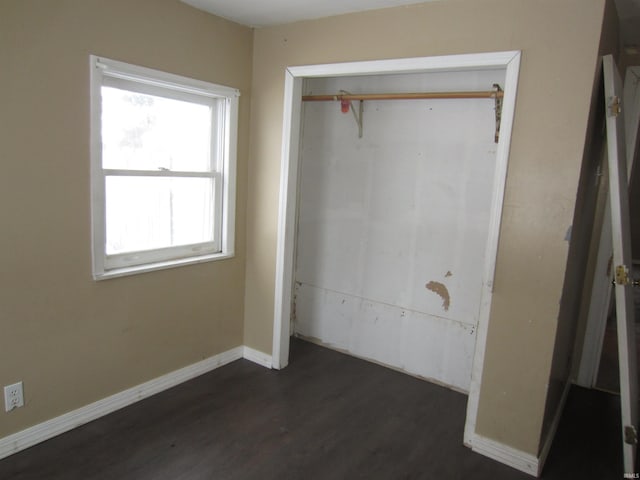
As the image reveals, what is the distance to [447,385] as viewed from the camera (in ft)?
10.6

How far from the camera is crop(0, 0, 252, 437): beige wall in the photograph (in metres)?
2.06

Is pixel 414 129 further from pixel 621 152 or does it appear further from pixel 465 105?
pixel 621 152

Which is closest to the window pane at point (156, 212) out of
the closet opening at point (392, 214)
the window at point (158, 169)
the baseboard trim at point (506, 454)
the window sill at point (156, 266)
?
the window at point (158, 169)

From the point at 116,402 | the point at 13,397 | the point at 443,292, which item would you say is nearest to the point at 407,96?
the point at 443,292

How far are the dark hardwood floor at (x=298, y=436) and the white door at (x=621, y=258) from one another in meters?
0.47

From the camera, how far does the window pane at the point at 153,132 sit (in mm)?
2492

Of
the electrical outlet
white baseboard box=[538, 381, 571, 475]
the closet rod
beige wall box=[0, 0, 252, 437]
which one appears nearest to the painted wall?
the closet rod

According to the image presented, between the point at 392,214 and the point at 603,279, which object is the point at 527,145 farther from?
the point at 603,279

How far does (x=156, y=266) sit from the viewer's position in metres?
2.79

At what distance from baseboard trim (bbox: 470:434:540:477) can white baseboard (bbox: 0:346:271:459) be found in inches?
62.3

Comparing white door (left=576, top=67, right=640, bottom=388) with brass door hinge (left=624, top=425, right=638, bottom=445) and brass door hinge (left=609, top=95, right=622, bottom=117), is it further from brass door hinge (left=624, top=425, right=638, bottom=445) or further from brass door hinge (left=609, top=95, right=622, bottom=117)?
brass door hinge (left=624, top=425, right=638, bottom=445)

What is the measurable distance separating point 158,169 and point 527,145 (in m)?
2.15

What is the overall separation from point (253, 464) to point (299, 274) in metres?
1.88

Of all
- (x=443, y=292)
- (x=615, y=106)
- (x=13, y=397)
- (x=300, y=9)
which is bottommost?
(x=13, y=397)
